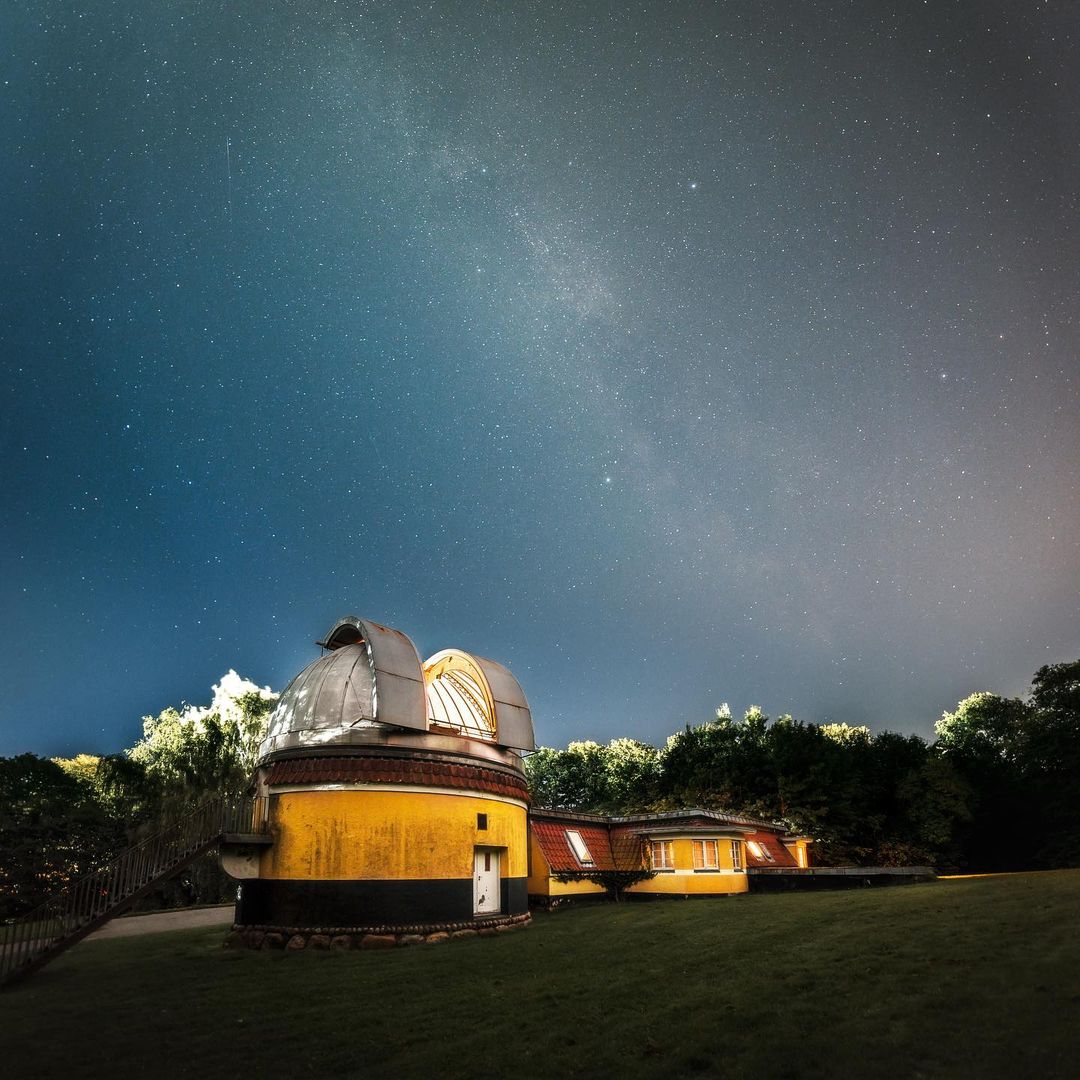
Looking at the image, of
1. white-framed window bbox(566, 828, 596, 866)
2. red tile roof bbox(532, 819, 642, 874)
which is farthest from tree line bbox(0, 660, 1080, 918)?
white-framed window bbox(566, 828, 596, 866)

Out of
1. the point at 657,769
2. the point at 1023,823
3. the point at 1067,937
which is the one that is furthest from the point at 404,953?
the point at 1023,823

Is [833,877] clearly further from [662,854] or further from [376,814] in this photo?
[376,814]

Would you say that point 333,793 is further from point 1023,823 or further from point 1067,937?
point 1023,823

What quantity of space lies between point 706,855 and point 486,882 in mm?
11232

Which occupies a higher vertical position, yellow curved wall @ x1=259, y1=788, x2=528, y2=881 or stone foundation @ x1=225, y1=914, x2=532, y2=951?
yellow curved wall @ x1=259, y1=788, x2=528, y2=881

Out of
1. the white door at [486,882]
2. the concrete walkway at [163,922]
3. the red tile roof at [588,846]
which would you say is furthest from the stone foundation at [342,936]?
the red tile roof at [588,846]

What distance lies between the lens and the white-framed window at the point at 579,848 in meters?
26.3

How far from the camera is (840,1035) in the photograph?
25.4 ft

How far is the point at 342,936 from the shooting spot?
630 inches

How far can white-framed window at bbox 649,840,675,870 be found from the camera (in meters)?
27.2

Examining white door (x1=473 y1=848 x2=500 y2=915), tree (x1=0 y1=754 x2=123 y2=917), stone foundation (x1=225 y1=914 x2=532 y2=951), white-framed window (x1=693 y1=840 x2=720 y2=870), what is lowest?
stone foundation (x1=225 y1=914 x2=532 y2=951)

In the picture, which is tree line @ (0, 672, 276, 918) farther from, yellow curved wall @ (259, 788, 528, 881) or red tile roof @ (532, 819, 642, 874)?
yellow curved wall @ (259, 788, 528, 881)

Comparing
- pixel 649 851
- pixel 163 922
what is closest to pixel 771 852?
pixel 649 851

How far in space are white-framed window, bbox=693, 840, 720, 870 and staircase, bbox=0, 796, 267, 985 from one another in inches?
652
